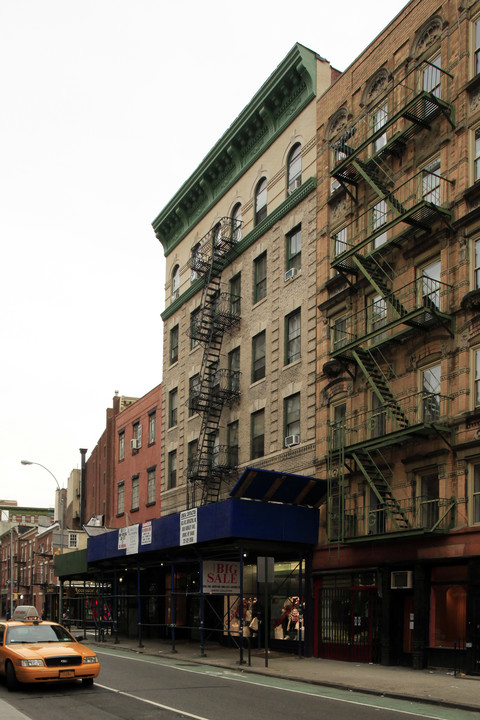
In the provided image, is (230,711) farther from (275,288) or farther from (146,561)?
(146,561)

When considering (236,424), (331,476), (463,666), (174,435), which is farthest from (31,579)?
(463,666)

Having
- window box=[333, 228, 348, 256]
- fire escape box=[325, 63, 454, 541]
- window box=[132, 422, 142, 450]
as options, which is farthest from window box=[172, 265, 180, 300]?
fire escape box=[325, 63, 454, 541]

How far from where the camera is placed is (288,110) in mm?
31891

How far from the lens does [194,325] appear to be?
37.7 m

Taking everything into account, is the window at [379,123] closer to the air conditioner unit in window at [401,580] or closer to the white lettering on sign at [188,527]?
the air conditioner unit in window at [401,580]

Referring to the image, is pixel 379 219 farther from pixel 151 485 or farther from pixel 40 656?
pixel 151 485

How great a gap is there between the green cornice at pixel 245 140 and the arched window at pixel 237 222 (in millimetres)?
1206

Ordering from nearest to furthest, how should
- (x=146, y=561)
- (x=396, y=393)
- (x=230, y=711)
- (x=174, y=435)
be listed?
(x=230, y=711) < (x=396, y=393) < (x=146, y=561) < (x=174, y=435)

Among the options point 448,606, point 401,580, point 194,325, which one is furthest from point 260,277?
point 448,606

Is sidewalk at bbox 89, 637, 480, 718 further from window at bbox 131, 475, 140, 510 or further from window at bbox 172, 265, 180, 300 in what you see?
window at bbox 172, 265, 180, 300

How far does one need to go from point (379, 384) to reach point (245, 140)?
606 inches

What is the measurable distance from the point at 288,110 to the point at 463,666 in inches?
850

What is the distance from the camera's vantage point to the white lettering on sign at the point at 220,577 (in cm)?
2791

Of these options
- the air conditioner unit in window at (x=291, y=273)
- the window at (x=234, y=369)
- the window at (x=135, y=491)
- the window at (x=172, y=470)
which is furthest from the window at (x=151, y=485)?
the air conditioner unit in window at (x=291, y=273)
